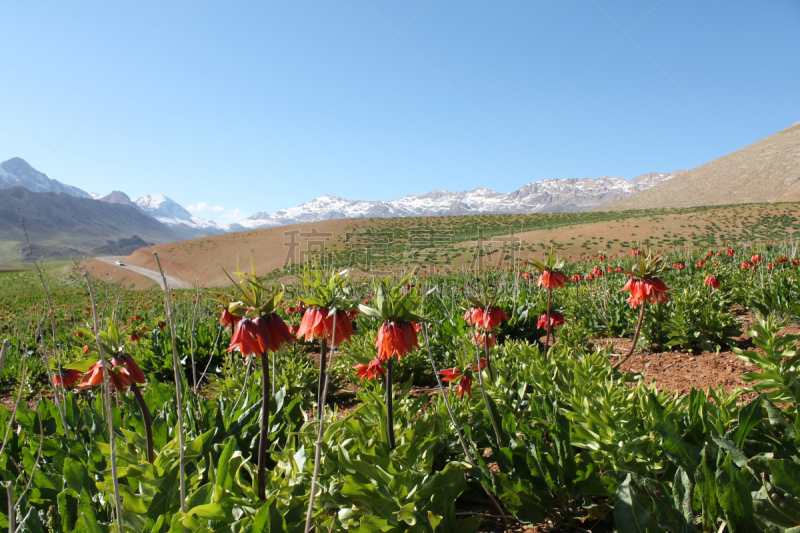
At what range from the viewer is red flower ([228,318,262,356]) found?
1.54 meters

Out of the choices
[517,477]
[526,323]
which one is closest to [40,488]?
[517,477]

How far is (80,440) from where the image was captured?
239cm

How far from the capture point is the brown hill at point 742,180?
94688 millimetres

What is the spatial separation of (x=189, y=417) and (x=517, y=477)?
1.94 metres

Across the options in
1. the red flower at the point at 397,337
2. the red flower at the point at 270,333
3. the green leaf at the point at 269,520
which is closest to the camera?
the green leaf at the point at 269,520

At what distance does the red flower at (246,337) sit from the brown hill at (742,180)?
106928 millimetres

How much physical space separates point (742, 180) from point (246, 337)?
136 m

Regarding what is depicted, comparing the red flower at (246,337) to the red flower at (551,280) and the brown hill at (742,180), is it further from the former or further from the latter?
the brown hill at (742,180)

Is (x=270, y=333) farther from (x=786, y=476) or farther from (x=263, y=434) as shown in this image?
(x=786, y=476)

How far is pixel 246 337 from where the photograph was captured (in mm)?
1555

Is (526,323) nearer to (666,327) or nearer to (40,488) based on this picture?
(666,327)

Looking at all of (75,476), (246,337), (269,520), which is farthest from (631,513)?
(75,476)

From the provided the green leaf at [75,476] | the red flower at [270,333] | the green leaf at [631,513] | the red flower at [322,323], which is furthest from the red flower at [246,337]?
the green leaf at [631,513]

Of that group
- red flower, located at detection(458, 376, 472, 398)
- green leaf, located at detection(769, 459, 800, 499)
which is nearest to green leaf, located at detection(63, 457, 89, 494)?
red flower, located at detection(458, 376, 472, 398)
